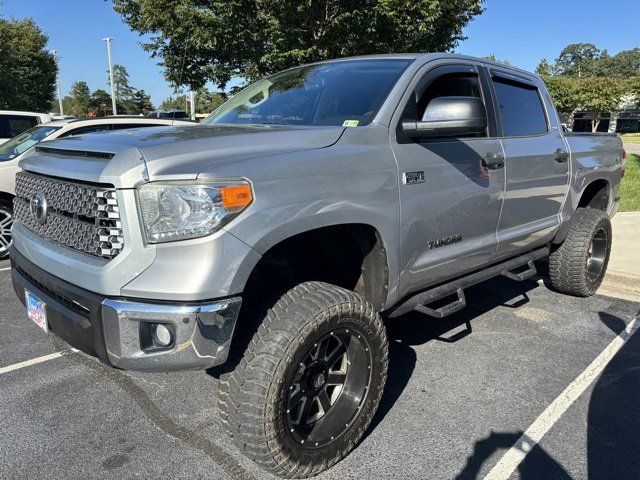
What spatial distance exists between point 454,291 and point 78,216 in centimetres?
226

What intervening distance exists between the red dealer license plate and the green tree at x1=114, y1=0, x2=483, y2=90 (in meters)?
8.90

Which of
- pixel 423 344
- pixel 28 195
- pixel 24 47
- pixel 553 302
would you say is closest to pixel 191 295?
pixel 28 195

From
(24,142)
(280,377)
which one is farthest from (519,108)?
(24,142)

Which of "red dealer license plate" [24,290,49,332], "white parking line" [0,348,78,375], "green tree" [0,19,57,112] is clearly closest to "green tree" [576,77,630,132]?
"green tree" [0,19,57,112]

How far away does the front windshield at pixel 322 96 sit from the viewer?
2.94 m

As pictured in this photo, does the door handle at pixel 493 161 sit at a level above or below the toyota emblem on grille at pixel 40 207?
above

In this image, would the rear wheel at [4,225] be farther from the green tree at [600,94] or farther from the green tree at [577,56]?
the green tree at [577,56]

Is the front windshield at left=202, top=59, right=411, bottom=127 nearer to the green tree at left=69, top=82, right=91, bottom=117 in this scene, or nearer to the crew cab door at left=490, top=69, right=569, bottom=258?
the crew cab door at left=490, top=69, right=569, bottom=258

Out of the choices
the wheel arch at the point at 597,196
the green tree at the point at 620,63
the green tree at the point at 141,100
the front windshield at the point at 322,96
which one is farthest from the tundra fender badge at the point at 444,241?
the green tree at the point at 620,63

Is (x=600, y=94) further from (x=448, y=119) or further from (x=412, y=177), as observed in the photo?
(x=412, y=177)

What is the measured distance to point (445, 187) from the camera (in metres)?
2.96

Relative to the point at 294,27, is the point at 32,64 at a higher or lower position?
higher

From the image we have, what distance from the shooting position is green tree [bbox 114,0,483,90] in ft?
35.9

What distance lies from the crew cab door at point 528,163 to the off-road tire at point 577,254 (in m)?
0.48
